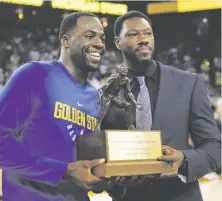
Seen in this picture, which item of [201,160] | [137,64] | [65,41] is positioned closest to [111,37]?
[137,64]

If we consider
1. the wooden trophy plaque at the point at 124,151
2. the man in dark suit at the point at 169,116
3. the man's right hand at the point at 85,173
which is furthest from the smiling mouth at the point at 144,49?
the man's right hand at the point at 85,173

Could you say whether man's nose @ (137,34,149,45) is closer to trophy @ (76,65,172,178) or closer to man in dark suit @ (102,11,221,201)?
man in dark suit @ (102,11,221,201)

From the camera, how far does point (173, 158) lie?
52.2 inches

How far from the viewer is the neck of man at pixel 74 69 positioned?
1474 millimetres

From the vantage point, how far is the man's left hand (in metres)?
1.31

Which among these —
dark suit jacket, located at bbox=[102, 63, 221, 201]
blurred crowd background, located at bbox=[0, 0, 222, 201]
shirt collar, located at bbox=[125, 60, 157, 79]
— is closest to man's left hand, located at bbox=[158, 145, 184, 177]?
dark suit jacket, located at bbox=[102, 63, 221, 201]

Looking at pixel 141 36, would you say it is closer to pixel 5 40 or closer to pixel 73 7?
pixel 73 7

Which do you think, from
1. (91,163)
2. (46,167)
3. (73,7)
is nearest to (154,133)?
(91,163)

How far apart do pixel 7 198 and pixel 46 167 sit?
201 mm

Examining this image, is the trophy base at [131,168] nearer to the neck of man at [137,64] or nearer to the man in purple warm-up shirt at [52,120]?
the man in purple warm-up shirt at [52,120]

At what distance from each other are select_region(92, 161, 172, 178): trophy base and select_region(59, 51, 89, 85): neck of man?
38 cm

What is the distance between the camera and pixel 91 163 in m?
1.23

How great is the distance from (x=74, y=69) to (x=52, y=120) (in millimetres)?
219

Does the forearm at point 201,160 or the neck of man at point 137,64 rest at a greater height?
the neck of man at point 137,64
